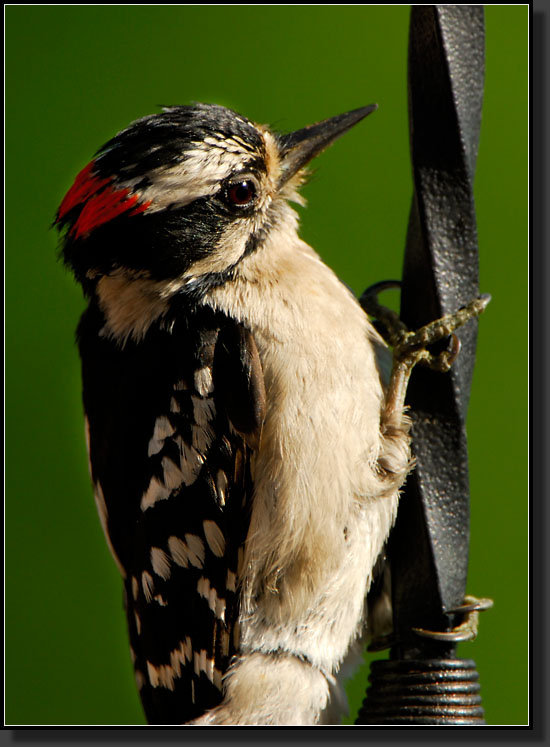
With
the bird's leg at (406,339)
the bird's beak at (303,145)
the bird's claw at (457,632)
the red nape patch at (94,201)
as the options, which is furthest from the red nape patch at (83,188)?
the bird's claw at (457,632)

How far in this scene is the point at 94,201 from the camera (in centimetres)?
218

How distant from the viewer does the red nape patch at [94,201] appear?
2.12 m

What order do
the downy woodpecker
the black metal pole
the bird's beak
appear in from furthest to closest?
1. the bird's beak
2. the downy woodpecker
3. the black metal pole

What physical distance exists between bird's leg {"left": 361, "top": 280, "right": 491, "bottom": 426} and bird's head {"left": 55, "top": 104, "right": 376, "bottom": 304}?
0.39 metres

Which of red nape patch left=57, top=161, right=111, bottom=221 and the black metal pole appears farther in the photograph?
red nape patch left=57, top=161, right=111, bottom=221

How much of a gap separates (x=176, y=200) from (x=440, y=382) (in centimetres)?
84

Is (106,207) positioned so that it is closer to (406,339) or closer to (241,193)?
(241,193)

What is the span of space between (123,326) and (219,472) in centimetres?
51

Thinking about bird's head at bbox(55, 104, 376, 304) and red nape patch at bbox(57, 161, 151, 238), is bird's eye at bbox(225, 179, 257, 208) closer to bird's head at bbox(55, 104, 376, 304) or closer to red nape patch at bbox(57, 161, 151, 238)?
bird's head at bbox(55, 104, 376, 304)

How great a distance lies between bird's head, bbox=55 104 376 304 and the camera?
2129 millimetres

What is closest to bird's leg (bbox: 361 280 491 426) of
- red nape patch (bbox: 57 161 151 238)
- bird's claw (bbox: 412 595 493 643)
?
bird's claw (bbox: 412 595 493 643)

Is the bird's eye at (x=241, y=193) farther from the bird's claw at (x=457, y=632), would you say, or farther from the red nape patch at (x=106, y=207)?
the bird's claw at (x=457, y=632)

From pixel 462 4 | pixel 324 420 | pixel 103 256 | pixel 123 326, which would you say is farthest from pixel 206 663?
pixel 462 4

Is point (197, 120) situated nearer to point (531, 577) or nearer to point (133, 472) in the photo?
point (133, 472)
